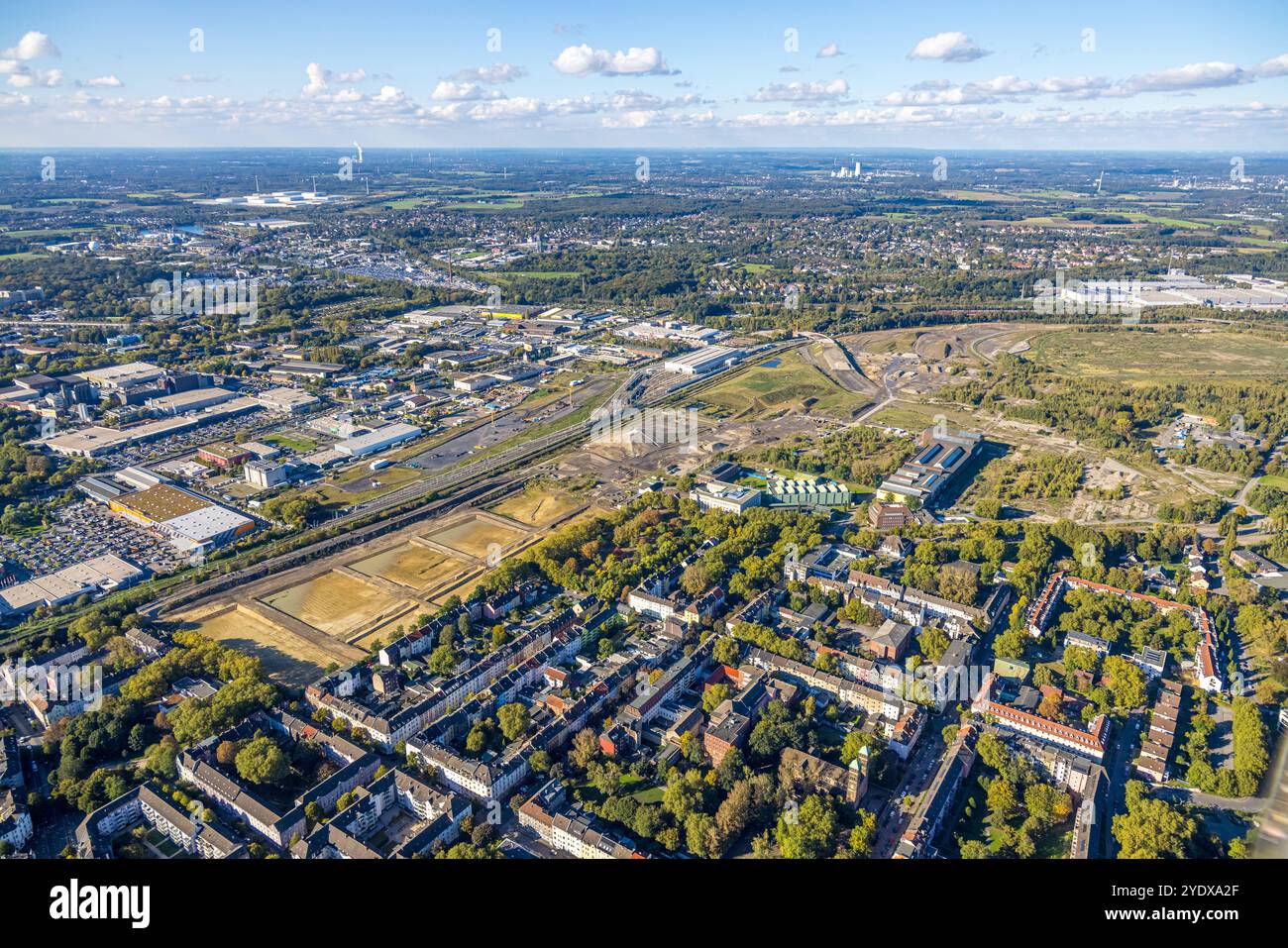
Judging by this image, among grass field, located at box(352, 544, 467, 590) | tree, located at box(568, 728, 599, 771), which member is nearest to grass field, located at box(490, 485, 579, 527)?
grass field, located at box(352, 544, 467, 590)

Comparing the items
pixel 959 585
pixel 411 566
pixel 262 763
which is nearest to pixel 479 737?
pixel 262 763

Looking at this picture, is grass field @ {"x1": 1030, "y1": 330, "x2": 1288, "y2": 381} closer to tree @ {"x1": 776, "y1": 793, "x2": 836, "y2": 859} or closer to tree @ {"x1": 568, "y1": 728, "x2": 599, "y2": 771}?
tree @ {"x1": 776, "y1": 793, "x2": 836, "y2": 859}

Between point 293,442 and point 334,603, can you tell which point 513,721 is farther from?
point 293,442

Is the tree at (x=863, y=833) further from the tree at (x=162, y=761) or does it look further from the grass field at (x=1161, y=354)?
the grass field at (x=1161, y=354)

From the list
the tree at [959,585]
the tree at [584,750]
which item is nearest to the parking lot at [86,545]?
the tree at [584,750]

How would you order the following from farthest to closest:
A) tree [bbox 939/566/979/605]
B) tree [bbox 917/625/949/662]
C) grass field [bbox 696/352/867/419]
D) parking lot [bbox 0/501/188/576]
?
grass field [bbox 696/352/867/419]
parking lot [bbox 0/501/188/576]
tree [bbox 939/566/979/605]
tree [bbox 917/625/949/662]
